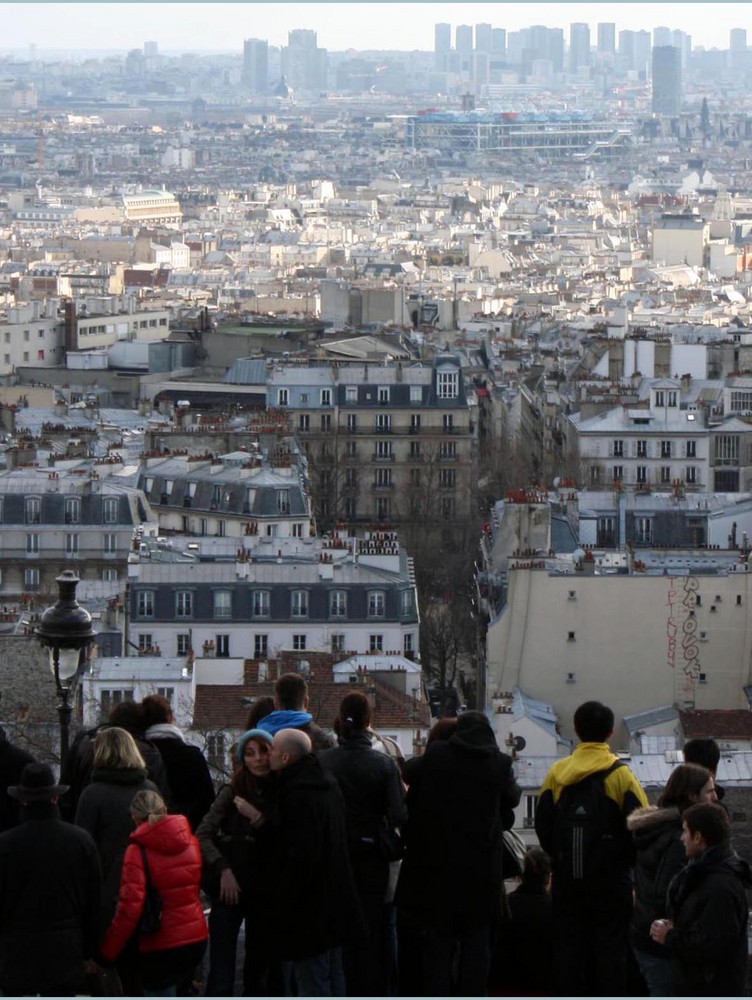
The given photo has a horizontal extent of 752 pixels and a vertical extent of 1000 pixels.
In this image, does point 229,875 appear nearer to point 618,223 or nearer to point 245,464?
point 245,464

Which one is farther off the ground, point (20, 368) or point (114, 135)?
point (20, 368)

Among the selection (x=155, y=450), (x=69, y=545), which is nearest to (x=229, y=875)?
(x=69, y=545)

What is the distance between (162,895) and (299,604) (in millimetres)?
10042

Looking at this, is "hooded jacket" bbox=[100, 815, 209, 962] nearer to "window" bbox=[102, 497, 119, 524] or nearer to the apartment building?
"window" bbox=[102, 497, 119, 524]

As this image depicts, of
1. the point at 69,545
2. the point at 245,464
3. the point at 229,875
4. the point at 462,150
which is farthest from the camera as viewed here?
the point at 462,150

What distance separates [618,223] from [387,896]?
92.6 metres

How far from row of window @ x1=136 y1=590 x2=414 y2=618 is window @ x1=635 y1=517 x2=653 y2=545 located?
3.51m

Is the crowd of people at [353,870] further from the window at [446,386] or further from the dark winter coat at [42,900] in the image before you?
the window at [446,386]

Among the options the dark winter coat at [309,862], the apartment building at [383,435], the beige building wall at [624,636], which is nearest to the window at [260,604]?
the beige building wall at [624,636]

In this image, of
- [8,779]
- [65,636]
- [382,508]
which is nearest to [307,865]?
[8,779]

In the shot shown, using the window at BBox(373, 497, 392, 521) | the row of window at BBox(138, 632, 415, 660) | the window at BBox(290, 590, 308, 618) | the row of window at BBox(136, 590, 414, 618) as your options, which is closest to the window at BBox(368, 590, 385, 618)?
the row of window at BBox(136, 590, 414, 618)

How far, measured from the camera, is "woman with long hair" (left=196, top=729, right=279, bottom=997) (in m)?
6.50

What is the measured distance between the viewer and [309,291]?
181 feet

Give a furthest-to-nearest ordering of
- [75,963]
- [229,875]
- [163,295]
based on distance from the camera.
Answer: [163,295] < [229,875] < [75,963]
